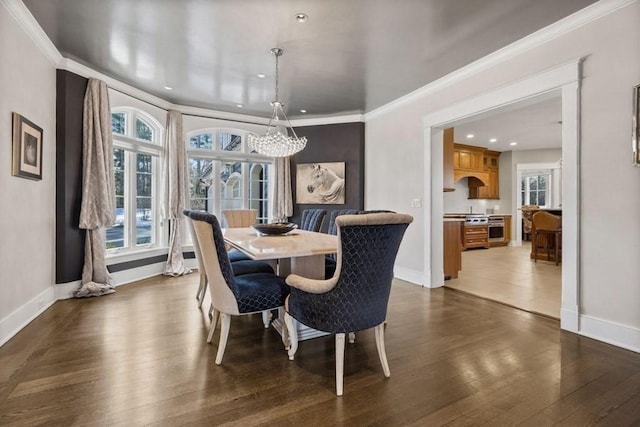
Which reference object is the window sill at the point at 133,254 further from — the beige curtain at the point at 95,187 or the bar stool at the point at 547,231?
the bar stool at the point at 547,231

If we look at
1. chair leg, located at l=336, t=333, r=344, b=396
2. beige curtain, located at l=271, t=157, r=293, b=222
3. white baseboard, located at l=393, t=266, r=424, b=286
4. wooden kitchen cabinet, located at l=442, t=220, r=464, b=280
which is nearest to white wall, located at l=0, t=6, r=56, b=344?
chair leg, located at l=336, t=333, r=344, b=396

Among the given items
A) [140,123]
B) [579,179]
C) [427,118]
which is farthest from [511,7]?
[140,123]

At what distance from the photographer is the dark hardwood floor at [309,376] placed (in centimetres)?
161

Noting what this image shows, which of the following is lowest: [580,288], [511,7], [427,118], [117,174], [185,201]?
[580,288]

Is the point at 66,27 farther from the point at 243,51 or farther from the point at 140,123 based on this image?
the point at 140,123

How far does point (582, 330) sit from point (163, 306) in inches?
155

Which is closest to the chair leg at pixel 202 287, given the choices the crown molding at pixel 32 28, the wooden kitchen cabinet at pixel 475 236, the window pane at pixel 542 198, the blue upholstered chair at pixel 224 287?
the blue upholstered chair at pixel 224 287

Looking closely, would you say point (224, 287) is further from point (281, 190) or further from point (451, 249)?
point (281, 190)

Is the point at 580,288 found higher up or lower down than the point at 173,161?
lower down

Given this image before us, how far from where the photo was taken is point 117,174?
14.6ft

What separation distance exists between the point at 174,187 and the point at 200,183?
63 centimetres

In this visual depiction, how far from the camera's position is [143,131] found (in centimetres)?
476

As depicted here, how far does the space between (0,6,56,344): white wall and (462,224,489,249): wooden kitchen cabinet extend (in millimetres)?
7626

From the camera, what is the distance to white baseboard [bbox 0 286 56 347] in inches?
98.0
